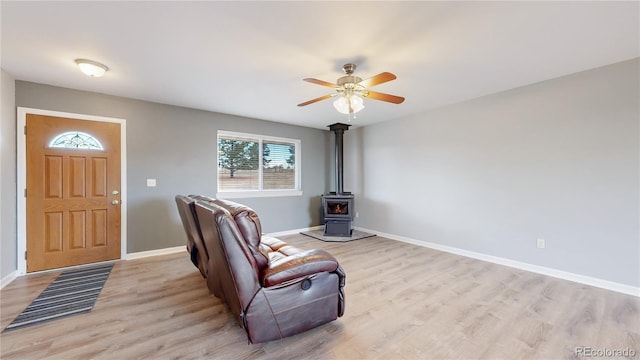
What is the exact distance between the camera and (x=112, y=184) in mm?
3641

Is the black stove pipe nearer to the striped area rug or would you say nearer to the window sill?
the window sill

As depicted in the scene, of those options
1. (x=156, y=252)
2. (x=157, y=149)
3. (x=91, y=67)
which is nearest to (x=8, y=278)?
(x=156, y=252)

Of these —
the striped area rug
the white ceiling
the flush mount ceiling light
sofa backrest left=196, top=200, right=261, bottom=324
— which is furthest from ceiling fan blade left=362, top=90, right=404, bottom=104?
the striped area rug

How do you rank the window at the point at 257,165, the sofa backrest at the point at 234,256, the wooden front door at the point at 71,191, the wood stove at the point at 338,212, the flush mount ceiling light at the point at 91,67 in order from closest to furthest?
the sofa backrest at the point at 234,256
the flush mount ceiling light at the point at 91,67
the wooden front door at the point at 71,191
the window at the point at 257,165
the wood stove at the point at 338,212

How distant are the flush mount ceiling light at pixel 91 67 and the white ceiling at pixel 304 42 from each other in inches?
3.3

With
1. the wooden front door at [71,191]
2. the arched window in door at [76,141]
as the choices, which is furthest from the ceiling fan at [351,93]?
the arched window in door at [76,141]

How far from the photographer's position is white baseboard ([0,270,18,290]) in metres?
2.78

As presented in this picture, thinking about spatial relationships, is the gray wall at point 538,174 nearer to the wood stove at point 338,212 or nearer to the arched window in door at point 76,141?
the wood stove at point 338,212

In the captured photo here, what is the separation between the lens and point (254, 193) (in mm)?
5004

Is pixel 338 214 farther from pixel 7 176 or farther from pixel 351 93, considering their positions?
pixel 7 176

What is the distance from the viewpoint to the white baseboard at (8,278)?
9.12 ft

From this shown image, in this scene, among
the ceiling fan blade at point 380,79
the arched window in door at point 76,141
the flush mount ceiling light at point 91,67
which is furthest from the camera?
the arched window in door at point 76,141

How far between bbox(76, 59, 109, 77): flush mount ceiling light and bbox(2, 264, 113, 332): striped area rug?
2.31m

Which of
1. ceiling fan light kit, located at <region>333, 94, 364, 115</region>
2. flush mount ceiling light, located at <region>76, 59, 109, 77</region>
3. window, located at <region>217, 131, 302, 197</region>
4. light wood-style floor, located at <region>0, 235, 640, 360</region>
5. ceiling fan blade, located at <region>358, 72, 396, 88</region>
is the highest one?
flush mount ceiling light, located at <region>76, 59, 109, 77</region>
